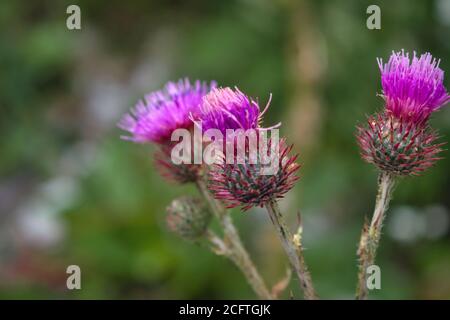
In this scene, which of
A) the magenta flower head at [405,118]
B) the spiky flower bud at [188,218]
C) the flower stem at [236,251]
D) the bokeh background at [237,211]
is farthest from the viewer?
the bokeh background at [237,211]

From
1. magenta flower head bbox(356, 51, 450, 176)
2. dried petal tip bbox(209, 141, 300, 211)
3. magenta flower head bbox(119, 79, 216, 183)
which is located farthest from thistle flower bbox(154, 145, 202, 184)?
magenta flower head bbox(356, 51, 450, 176)

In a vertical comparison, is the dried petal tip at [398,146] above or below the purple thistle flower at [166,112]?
below

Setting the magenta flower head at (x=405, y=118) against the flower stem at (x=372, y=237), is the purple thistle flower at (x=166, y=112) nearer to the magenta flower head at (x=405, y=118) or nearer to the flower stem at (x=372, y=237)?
the magenta flower head at (x=405, y=118)

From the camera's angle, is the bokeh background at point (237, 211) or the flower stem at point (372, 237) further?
the bokeh background at point (237, 211)

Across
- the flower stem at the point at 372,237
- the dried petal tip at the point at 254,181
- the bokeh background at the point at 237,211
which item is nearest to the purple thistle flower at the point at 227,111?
the dried petal tip at the point at 254,181

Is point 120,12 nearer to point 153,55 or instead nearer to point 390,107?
point 153,55
